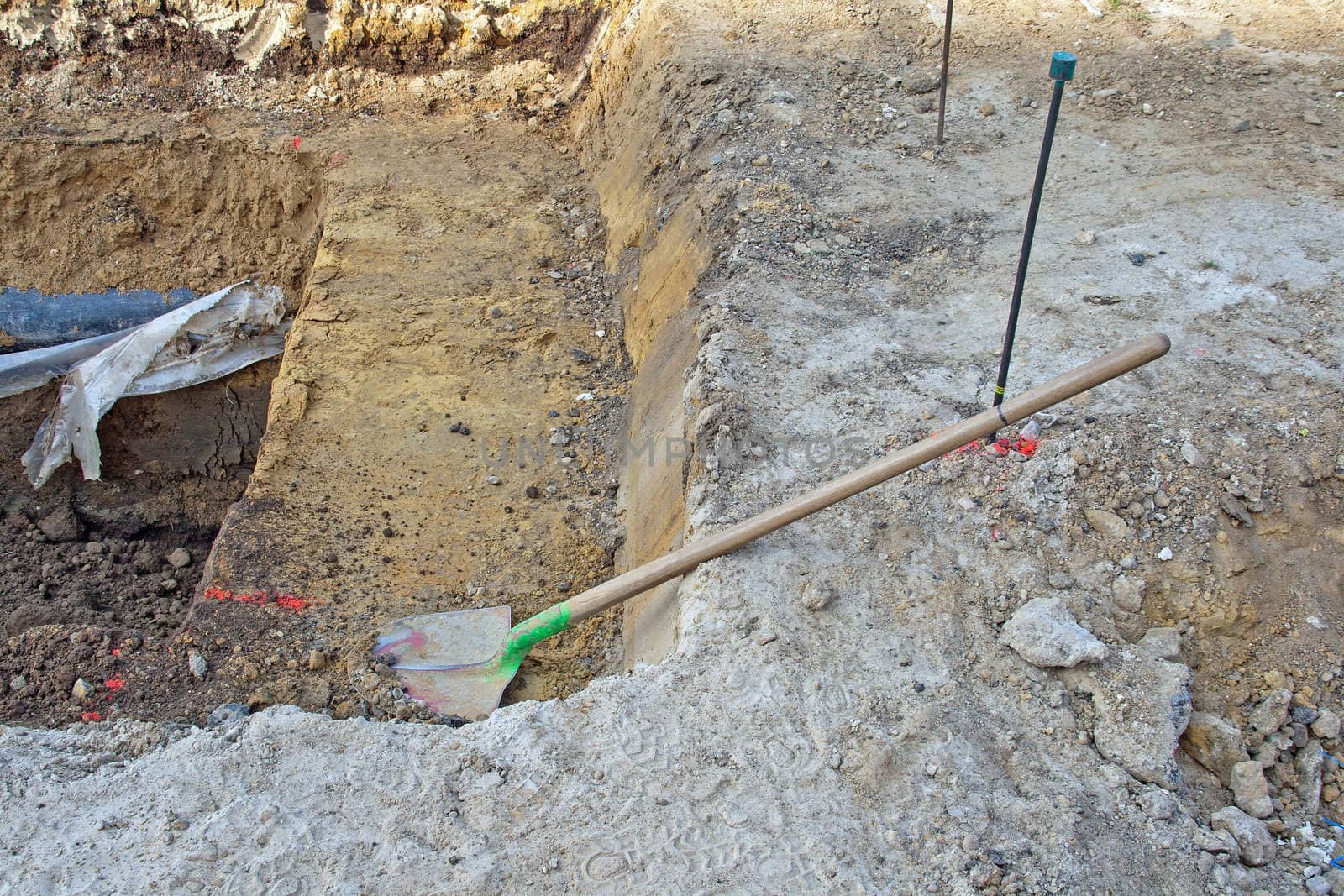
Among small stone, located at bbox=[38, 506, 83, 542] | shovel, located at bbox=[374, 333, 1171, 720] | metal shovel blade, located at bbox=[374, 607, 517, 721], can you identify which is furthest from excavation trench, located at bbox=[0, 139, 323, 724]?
shovel, located at bbox=[374, 333, 1171, 720]

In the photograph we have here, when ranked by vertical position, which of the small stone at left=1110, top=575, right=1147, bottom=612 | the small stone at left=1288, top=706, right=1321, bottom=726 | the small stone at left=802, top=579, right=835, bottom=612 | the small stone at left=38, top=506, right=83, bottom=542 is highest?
the small stone at left=802, top=579, right=835, bottom=612

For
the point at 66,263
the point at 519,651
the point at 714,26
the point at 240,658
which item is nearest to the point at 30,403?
the point at 66,263

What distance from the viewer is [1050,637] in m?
2.81

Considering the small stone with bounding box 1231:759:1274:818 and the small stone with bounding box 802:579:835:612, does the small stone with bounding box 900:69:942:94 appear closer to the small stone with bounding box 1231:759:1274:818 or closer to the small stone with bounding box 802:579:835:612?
the small stone with bounding box 802:579:835:612

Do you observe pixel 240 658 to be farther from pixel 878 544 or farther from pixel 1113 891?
pixel 1113 891

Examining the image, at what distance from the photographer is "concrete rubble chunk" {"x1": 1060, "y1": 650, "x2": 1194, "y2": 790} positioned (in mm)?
2592

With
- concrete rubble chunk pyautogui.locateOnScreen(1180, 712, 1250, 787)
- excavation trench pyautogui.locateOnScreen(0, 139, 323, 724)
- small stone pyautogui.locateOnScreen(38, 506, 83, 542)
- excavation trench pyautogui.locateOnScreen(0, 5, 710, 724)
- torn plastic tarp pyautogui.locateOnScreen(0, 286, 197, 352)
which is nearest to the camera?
concrete rubble chunk pyautogui.locateOnScreen(1180, 712, 1250, 787)

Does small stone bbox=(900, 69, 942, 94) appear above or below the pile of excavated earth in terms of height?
above

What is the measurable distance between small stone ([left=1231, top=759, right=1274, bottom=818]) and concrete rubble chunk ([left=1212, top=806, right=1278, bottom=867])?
0.03m

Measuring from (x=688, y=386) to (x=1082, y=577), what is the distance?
1670 millimetres

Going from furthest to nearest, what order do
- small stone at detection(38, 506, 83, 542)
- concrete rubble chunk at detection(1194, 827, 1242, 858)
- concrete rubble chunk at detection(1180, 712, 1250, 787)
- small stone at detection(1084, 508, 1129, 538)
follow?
1. small stone at detection(38, 506, 83, 542)
2. small stone at detection(1084, 508, 1129, 538)
3. concrete rubble chunk at detection(1180, 712, 1250, 787)
4. concrete rubble chunk at detection(1194, 827, 1242, 858)

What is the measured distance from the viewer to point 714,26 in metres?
6.26

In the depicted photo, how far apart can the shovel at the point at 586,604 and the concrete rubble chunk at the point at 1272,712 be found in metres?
1.07

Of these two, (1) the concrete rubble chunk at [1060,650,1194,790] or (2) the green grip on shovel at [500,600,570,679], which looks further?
(2) the green grip on shovel at [500,600,570,679]
